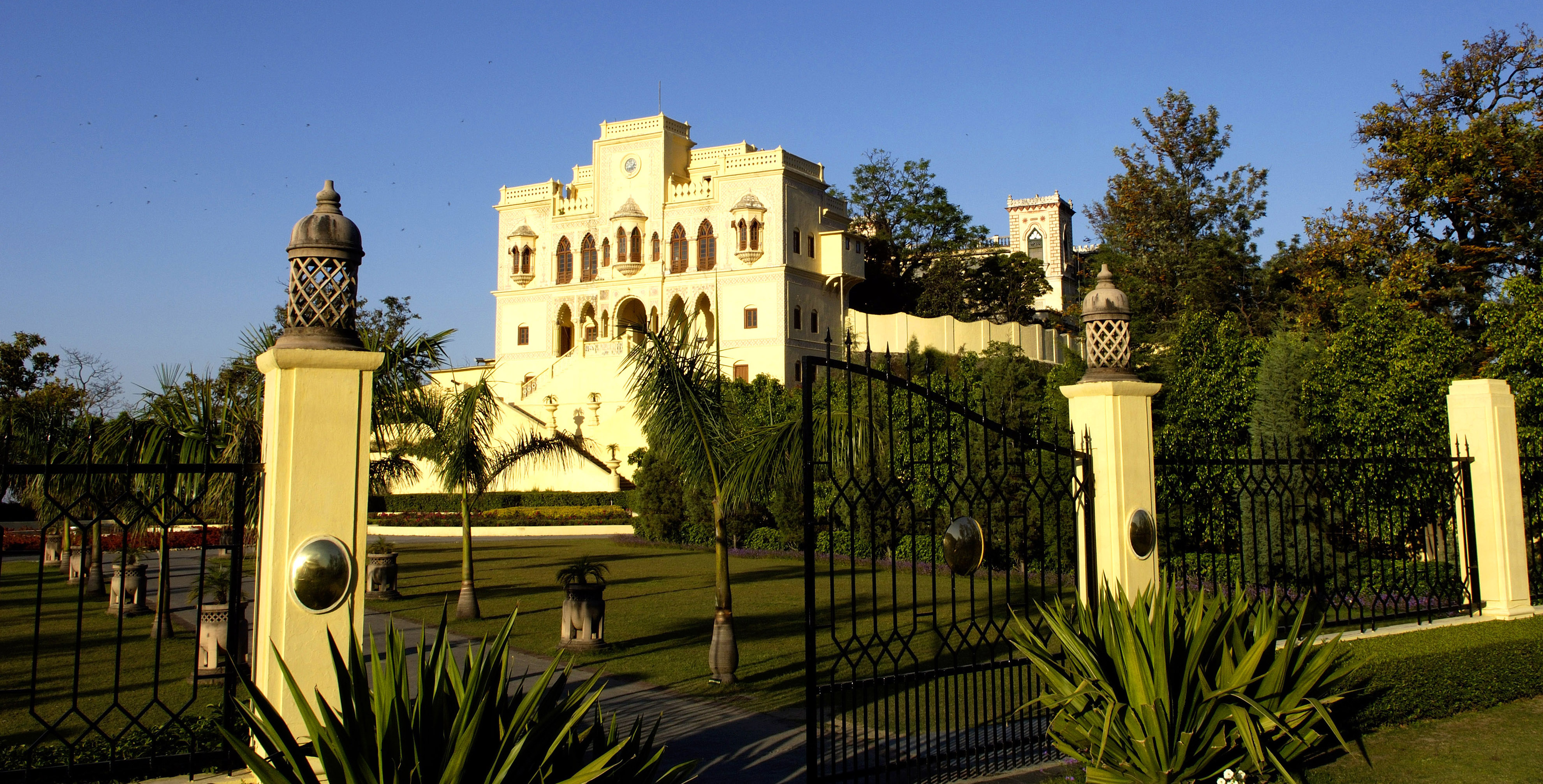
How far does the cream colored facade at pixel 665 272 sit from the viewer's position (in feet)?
144

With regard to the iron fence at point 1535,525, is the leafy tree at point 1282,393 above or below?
above

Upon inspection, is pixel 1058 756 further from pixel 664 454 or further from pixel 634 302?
pixel 634 302

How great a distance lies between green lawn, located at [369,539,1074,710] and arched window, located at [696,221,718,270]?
2335 cm

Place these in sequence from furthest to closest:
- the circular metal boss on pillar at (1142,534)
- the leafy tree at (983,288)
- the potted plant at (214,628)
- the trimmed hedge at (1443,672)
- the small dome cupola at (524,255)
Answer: the small dome cupola at (524,255)
the leafy tree at (983,288)
the potted plant at (214,628)
the trimmed hedge at (1443,672)
the circular metal boss on pillar at (1142,534)

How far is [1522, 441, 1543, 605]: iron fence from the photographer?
9930mm

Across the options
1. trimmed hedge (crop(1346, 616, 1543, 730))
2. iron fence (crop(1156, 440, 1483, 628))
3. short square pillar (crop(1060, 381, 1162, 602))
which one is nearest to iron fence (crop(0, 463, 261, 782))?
iron fence (crop(1156, 440, 1483, 628))

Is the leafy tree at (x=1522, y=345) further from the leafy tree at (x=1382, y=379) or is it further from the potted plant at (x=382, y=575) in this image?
the potted plant at (x=382, y=575)

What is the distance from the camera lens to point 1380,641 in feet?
25.7

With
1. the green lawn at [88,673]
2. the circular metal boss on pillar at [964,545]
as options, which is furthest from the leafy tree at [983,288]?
the circular metal boss on pillar at [964,545]

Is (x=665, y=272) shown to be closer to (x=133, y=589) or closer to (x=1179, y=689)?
(x=133, y=589)

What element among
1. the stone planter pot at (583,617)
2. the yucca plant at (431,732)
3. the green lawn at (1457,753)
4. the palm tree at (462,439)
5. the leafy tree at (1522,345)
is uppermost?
the leafy tree at (1522,345)

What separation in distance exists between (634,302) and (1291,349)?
36030 mm

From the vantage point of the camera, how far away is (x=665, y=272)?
4800 cm

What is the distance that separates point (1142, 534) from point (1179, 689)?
1449mm
